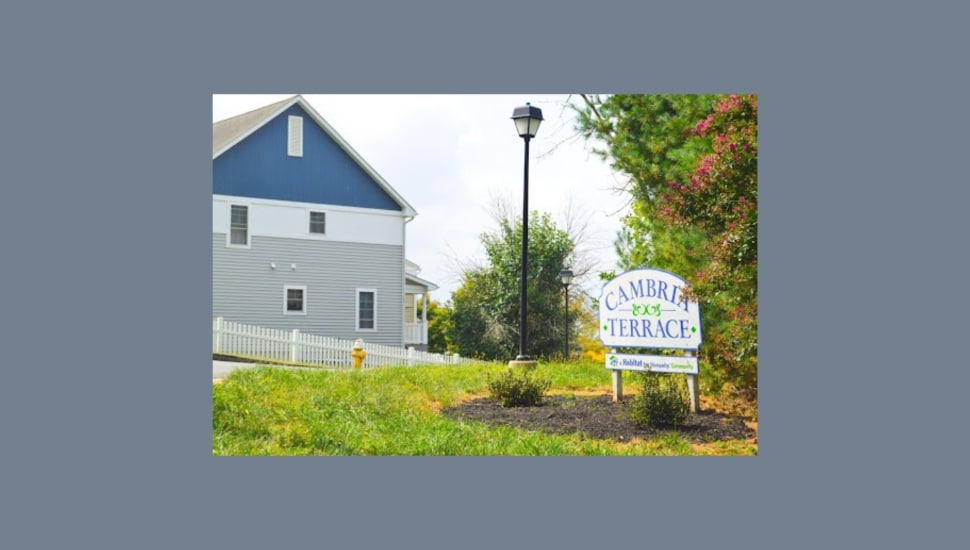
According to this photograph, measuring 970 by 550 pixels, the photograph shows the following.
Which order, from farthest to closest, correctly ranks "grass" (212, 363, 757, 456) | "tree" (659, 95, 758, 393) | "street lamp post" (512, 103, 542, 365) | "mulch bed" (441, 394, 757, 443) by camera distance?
"street lamp post" (512, 103, 542, 365) < "tree" (659, 95, 758, 393) < "mulch bed" (441, 394, 757, 443) < "grass" (212, 363, 757, 456)

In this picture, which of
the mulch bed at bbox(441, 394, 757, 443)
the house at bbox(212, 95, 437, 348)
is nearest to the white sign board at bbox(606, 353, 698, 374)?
the mulch bed at bbox(441, 394, 757, 443)

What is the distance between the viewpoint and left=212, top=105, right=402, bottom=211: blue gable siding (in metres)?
7.20

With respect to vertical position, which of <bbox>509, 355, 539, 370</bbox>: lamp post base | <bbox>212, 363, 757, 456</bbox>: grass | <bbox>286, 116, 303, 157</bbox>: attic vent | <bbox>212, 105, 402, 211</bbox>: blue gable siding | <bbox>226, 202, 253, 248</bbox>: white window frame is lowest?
<bbox>212, 363, 757, 456</bbox>: grass

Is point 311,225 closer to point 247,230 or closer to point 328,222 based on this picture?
point 328,222

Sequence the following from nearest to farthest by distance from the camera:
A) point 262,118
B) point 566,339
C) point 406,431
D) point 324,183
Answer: point 406,431 < point 262,118 < point 324,183 < point 566,339

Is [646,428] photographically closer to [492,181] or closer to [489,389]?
[489,389]

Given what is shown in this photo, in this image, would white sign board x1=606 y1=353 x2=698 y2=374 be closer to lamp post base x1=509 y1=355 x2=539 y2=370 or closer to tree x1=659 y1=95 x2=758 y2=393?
tree x1=659 y1=95 x2=758 y2=393

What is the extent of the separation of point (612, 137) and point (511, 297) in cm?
171

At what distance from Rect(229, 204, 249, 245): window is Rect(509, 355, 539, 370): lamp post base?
253cm

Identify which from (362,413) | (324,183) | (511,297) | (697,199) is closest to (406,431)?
(362,413)

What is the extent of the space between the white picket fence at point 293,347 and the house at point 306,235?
0.23ft

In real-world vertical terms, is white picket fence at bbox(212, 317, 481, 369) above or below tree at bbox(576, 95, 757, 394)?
below

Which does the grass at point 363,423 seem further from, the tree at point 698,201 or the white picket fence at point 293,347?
the tree at point 698,201

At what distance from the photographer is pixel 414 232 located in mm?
7758
